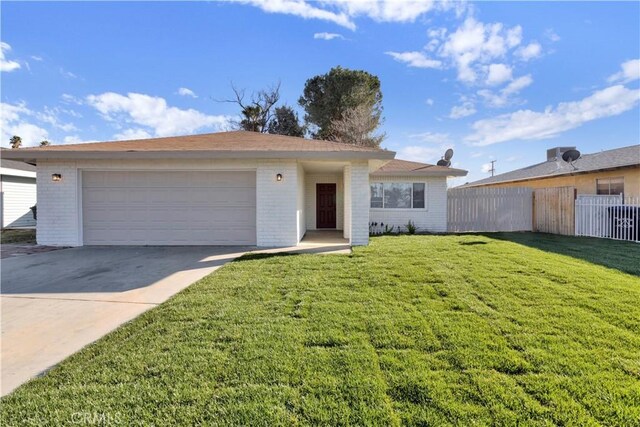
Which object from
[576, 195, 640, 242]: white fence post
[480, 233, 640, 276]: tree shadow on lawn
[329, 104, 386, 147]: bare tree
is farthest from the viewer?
[329, 104, 386, 147]: bare tree

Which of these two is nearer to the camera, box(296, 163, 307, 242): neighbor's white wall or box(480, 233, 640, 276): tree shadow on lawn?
box(480, 233, 640, 276): tree shadow on lawn

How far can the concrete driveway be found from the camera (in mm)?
3098

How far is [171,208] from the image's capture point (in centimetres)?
954

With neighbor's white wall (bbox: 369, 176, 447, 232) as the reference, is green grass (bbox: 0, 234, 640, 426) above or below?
below

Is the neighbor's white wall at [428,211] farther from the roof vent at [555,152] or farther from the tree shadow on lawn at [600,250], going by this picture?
the roof vent at [555,152]

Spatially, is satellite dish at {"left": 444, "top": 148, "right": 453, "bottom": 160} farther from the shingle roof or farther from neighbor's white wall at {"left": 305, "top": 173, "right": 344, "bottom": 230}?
the shingle roof

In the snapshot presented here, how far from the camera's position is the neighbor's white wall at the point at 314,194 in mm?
14164

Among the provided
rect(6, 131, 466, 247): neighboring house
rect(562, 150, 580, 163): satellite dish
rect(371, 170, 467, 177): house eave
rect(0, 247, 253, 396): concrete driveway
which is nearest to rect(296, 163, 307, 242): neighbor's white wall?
rect(6, 131, 466, 247): neighboring house

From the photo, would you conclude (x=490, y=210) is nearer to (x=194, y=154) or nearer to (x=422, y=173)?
(x=422, y=173)

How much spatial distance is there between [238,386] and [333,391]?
723 millimetres

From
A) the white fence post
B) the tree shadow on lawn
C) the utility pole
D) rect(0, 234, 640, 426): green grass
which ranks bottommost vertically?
rect(0, 234, 640, 426): green grass

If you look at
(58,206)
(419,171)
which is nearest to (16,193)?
(58,206)

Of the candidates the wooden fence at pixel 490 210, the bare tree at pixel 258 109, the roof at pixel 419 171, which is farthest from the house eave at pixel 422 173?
the bare tree at pixel 258 109

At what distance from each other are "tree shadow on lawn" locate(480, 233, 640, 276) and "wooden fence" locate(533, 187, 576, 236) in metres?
1.50
